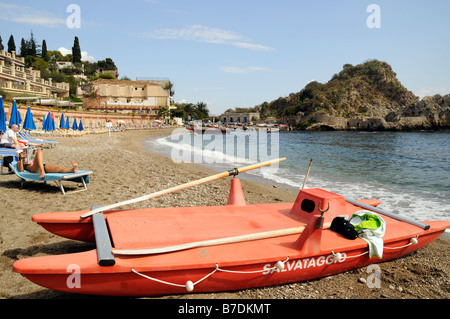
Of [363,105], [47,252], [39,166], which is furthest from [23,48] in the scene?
[363,105]

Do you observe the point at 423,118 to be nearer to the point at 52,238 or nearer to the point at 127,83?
the point at 127,83

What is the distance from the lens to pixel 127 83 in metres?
81.2

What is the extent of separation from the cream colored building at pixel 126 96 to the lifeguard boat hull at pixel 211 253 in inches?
3080

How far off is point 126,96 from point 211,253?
277ft

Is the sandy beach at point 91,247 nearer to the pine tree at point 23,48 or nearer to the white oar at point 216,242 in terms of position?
the white oar at point 216,242

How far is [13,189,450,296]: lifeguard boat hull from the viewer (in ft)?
10.8

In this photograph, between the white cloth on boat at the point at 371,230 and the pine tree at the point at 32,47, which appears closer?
the white cloth on boat at the point at 371,230

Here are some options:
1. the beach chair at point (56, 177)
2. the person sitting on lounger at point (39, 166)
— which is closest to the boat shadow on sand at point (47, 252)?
the beach chair at point (56, 177)

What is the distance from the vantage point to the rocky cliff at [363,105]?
240 ft

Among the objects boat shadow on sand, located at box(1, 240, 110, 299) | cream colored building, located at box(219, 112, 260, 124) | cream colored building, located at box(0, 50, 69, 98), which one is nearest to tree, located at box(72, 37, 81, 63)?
cream colored building, located at box(0, 50, 69, 98)

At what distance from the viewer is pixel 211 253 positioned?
3818 millimetres

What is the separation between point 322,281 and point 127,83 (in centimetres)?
8479

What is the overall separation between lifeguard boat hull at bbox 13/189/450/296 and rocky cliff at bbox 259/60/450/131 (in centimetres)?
8112
